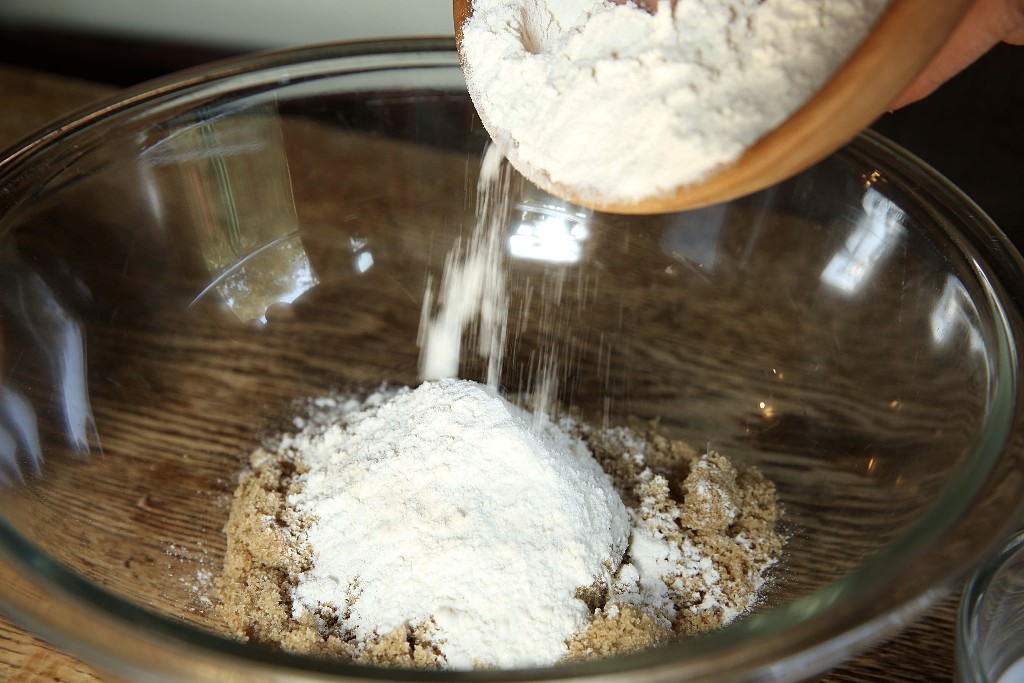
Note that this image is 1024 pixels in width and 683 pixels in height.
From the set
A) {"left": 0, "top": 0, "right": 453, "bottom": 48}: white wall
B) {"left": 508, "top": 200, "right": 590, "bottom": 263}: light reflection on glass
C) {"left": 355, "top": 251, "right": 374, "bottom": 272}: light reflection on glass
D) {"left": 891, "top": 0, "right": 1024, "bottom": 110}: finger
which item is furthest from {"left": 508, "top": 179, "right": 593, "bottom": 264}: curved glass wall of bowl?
{"left": 0, "top": 0, "right": 453, "bottom": 48}: white wall

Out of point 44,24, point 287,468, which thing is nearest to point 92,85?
point 44,24

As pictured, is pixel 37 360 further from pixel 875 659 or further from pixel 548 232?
pixel 875 659

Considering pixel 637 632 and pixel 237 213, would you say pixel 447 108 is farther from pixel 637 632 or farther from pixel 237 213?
pixel 637 632

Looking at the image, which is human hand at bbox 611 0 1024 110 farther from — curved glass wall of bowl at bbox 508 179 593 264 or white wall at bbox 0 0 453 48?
white wall at bbox 0 0 453 48

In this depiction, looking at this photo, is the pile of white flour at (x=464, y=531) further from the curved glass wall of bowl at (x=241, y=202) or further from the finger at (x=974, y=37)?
the finger at (x=974, y=37)

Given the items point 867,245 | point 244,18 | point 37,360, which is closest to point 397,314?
point 37,360

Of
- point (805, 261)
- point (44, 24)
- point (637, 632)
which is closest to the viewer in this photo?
point (637, 632)

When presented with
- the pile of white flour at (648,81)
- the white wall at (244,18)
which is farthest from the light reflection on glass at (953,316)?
the white wall at (244,18)

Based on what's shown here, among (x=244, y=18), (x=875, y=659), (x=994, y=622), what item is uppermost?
(x=244, y=18)
